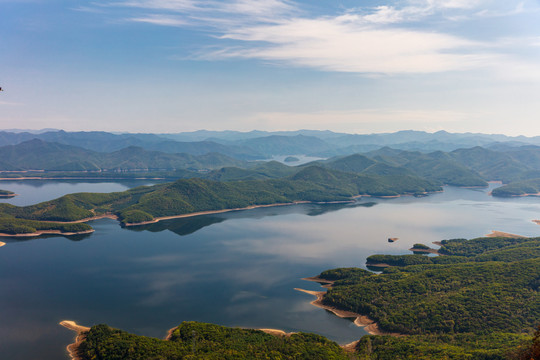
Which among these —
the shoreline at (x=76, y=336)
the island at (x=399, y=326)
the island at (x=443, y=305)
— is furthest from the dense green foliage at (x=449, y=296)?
the shoreline at (x=76, y=336)

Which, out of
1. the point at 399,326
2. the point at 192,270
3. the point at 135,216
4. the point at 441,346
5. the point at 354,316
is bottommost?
the point at 354,316

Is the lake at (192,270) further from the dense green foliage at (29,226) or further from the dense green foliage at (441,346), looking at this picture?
the dense green foliage at (441,346)

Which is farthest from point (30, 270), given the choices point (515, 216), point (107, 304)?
point (515, 216)

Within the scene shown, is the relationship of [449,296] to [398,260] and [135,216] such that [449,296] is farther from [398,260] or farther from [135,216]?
[135,216]

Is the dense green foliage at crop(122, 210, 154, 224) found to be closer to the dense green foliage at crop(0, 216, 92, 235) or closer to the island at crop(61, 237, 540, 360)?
the dense green foliage at crop(0, 216, 92, 235)

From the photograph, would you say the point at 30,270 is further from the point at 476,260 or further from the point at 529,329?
the point at 476,260

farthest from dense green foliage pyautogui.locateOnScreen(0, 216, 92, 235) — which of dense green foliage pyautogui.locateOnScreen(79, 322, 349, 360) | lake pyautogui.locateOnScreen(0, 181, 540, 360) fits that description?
dense green foliage pyautogui.locateOnScreen(79, 322, 349, 360)

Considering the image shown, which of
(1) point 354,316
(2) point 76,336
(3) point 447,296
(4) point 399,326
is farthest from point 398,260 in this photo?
(2) point 76,336
